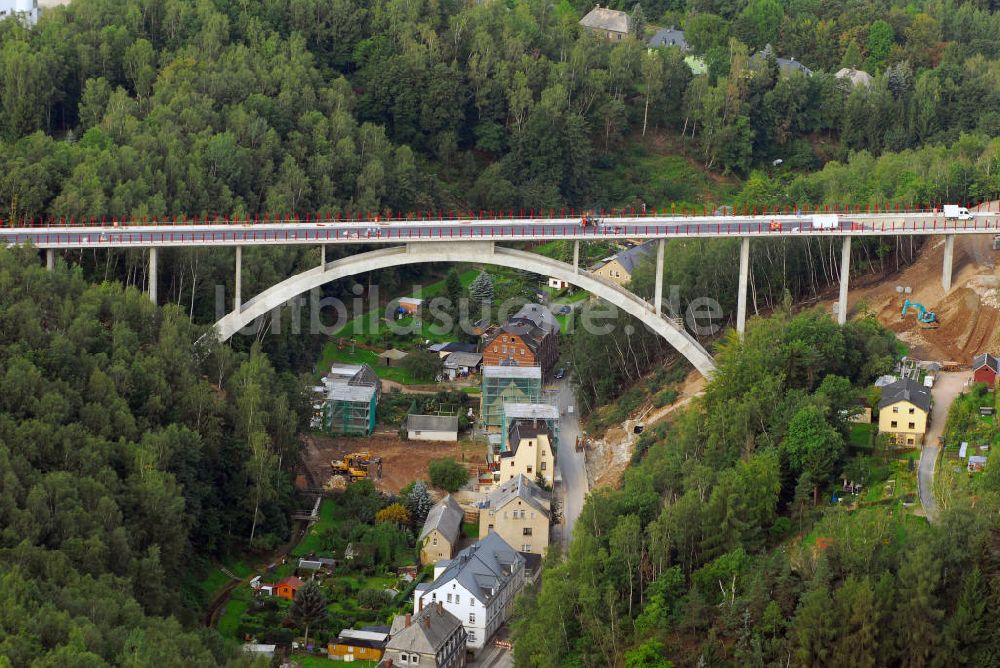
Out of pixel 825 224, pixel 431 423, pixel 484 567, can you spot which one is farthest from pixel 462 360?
pixel 484 567

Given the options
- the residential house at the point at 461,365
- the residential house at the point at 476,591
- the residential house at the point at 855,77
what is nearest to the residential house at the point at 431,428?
the residential house at the point at 461,365

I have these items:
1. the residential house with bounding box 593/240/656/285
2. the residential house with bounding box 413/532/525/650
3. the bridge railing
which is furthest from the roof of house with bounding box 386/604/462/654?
the residential house with bounding box 593/240/656/285

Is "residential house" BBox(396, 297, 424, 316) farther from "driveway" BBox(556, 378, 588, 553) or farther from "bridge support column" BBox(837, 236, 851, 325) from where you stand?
"bridge support column" BBox(837, 236, 851, 325)

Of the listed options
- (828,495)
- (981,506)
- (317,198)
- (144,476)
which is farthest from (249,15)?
(981,506)

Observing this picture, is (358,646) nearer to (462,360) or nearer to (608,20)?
(462,360)

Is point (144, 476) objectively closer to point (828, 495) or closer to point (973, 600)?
point (828, 495)

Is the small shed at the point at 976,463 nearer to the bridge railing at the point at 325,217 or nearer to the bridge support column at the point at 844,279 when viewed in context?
the bridge support column at the point at 844,279

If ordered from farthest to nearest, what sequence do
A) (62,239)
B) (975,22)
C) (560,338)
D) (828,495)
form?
(975,22)
(560,338)
(62,239)
(828,495)
